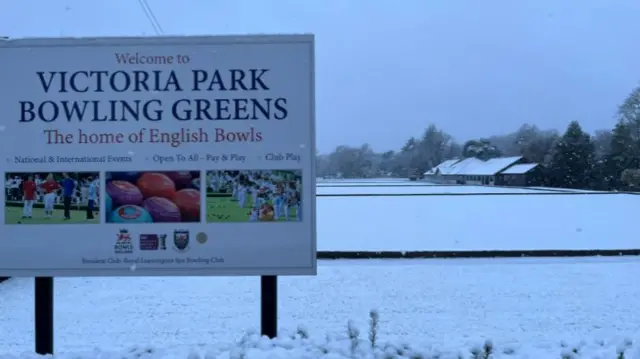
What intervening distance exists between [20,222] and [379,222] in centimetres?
1667

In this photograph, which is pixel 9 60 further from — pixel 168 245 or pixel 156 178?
pixel 168 245

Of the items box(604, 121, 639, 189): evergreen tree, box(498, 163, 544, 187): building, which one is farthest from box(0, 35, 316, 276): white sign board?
box(498, 163, 544, 187): building

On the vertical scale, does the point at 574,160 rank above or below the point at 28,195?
above

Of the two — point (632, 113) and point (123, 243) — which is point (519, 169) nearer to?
point (632, 113)

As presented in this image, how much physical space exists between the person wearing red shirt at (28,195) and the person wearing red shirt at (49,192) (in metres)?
0.10

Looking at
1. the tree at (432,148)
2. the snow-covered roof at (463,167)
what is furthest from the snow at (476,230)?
the tree at (432,148)

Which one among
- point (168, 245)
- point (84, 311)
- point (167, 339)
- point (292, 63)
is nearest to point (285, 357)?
point (168, 245)

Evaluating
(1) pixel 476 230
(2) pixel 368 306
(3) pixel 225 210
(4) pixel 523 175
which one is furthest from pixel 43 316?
(4) pixel 523 175

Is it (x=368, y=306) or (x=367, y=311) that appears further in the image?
(x=368, y=306)

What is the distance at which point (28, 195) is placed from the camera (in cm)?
466

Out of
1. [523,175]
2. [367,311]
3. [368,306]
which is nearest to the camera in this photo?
[367,311]

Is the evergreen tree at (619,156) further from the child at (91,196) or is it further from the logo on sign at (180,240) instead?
the child at (91,196)

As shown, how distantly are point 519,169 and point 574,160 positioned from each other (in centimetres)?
1143

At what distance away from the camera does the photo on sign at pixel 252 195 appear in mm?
4602
